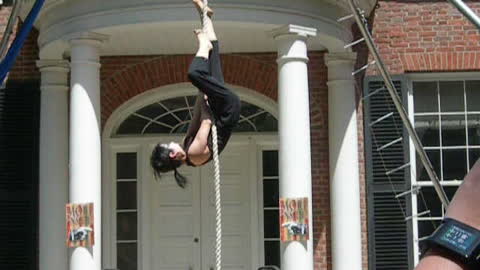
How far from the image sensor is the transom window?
1152cm

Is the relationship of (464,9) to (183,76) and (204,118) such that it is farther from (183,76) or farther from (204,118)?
(183,76)

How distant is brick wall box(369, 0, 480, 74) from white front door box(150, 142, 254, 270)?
218 cm

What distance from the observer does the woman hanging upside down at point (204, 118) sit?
4345 mm

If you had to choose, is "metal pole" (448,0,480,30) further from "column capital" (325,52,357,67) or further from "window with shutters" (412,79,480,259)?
"window with shutters" (412,79,480,259)

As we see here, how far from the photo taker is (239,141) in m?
11.5

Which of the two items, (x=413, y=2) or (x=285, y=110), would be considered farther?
(x=413, y=2)

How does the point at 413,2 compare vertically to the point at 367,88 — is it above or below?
above

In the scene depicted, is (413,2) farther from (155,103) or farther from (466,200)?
(466,200)

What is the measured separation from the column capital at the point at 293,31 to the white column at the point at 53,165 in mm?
2736

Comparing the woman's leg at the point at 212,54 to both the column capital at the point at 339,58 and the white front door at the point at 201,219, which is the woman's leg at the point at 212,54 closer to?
the column capital at the point at 339,58

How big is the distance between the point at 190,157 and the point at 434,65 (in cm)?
681

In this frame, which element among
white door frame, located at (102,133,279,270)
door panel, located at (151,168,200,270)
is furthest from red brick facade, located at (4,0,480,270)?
door panel, located at (151,168,200,270)

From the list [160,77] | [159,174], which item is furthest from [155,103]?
[159,174]

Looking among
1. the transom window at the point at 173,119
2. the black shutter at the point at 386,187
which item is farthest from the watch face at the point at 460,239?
the transom window at the point at 173,119
